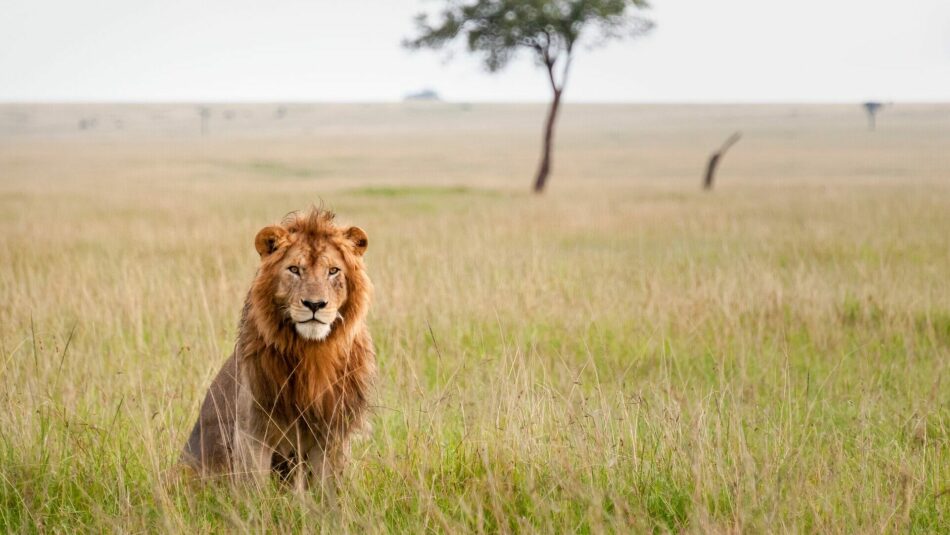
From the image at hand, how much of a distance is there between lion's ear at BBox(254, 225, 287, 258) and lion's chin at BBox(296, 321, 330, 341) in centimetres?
35

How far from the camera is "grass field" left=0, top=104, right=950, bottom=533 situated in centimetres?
336

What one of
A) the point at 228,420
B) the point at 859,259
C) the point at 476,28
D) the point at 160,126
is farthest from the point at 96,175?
the point at 160,126

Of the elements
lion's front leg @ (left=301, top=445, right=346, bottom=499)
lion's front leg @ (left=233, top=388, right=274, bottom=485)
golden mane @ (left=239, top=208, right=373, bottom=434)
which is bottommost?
lion's front leg @ (left=301, top=445, right=346, bottom=499)

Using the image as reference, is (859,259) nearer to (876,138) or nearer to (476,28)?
(476,28)

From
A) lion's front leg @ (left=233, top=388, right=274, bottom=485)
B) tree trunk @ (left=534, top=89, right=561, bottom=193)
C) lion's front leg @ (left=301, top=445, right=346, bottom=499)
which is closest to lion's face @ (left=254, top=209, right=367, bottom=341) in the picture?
lion's front leg @ (left=233, top=388, right=274, bottom=485)

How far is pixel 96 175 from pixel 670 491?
36812 mm

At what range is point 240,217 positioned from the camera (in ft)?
57.8

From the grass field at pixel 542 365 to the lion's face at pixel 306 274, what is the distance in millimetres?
539

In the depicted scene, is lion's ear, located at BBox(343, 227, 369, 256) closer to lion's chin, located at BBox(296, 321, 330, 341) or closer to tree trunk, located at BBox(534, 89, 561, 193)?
lion's chin, located at BBox(296, 321, 330, 341)

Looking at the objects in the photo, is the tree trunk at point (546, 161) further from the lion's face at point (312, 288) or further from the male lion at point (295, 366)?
the lion's face at point (312, 288)

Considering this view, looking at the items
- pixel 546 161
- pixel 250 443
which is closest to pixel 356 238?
pixel 250 443

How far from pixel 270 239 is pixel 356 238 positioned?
1.15ft

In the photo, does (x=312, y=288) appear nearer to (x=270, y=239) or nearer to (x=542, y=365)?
(x=270, y=239)

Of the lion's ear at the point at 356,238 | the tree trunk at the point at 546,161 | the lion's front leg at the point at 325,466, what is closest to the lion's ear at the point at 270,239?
the lion's ear at the point at 356,238
